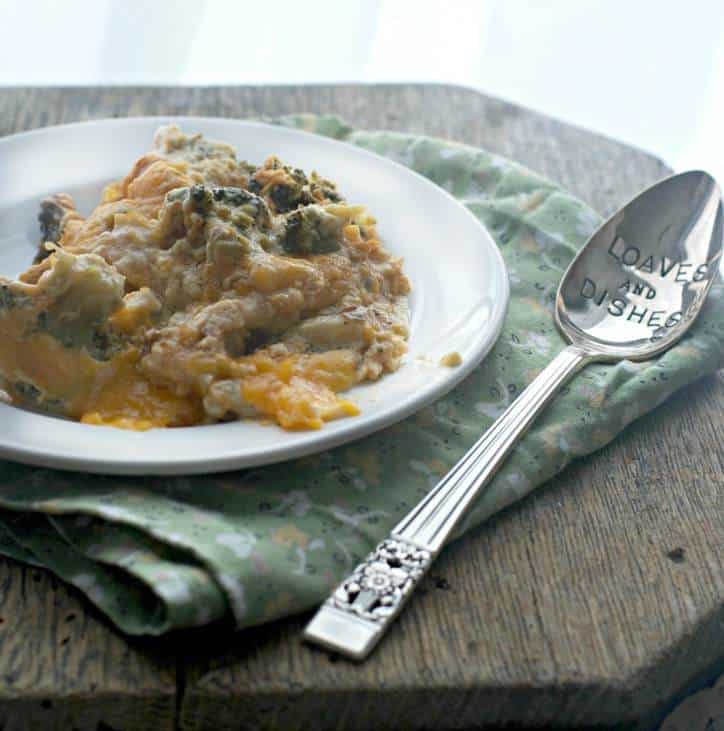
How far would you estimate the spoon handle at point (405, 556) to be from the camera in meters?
1.29

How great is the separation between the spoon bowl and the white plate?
0.71ft

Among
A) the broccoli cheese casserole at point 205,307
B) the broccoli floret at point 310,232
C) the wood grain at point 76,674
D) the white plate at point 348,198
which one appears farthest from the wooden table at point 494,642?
the broccoli floret at point 310,232

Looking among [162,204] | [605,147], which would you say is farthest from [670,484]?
[605,147]

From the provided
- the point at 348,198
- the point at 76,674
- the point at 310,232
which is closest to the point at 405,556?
the point at 76,674

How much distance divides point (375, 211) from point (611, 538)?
2.81 ft

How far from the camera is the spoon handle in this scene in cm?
129

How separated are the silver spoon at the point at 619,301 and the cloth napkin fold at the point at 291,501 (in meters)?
0.03

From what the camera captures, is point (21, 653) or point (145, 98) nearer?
point (21, 653)

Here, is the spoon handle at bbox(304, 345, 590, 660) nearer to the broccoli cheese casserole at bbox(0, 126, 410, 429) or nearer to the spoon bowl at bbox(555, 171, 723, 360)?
the broccoli cheese casserole at bbox(0, 126, 410, 429)

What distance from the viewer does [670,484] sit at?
1.66 metres

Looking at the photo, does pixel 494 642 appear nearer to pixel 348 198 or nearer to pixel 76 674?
pixel 76 674

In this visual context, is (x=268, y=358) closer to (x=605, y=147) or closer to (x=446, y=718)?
(x=446, y=718)

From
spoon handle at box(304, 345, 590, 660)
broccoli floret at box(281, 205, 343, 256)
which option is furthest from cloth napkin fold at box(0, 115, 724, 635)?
broccoli floret at box(281, 205, 343, 256)

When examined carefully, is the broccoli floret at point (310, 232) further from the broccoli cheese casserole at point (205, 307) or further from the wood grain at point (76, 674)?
the wood grain at point (76, 674)
